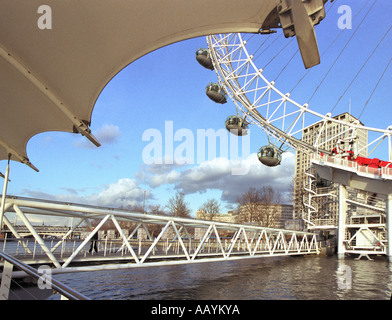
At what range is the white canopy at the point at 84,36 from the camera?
13.7 feet

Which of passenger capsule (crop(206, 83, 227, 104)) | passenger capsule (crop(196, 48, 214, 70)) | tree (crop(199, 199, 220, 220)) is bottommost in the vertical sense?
tree (crop(199, 199, 220, 220))

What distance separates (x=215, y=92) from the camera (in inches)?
1319

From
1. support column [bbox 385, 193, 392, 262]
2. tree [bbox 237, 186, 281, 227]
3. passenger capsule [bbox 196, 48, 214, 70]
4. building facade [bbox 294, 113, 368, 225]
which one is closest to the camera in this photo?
support column [bbox 385, 193, 392, 262]

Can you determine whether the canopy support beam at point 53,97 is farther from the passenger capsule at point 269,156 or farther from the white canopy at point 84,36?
the passenger capsule at point 269,156

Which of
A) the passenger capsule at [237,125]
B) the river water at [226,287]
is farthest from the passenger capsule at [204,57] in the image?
the river water at [226,287]

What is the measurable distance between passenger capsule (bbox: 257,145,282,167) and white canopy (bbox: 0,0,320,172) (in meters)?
31.3

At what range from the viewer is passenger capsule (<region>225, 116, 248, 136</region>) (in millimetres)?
35594

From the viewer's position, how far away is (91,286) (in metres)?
13.8

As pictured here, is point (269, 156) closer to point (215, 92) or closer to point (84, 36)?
point (215, 92)

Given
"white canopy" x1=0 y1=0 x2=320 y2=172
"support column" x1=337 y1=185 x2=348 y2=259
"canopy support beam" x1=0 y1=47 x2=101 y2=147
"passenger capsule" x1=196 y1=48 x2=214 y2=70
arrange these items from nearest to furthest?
1. "white canopy" x1=0 y1=0 x2=320 y2=172
2. "canopy support beam" x1=0 y1=47 x2=101 y2=147
3. "passenger capsule" x1=196 y1=48 x2=214 y2=70
4. "support column" x1=337 y1=185 x2=348 y2=259

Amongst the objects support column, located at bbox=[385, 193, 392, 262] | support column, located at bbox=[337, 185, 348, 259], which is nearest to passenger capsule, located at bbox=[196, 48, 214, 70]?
support column, located at bbox=[337, 185, 348, 259]

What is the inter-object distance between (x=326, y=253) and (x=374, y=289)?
27526mm

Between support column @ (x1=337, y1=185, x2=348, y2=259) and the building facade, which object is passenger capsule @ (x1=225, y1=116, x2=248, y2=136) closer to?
the building facade
